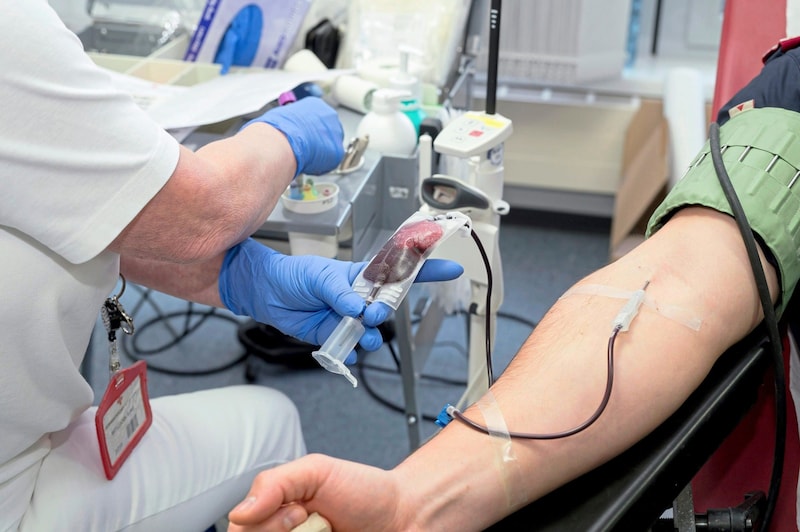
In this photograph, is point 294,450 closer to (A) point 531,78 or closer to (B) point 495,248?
(B) point 495,248

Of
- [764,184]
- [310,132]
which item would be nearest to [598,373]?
[764,184]

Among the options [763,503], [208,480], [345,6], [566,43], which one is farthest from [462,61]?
[763,503]

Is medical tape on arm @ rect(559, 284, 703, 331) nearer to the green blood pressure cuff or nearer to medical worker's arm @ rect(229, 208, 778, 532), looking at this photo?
medical worker's arm @ rect(229, 208, 778, 532)

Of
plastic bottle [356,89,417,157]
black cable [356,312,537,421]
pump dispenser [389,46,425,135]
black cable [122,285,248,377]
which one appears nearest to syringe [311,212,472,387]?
plastic bottle [356,89,417,157]

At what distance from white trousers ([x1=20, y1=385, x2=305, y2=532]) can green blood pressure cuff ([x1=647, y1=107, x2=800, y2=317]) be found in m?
0.68

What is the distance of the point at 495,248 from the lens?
4.47ft

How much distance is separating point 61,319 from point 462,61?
1203 mm

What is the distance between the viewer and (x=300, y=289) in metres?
1.09

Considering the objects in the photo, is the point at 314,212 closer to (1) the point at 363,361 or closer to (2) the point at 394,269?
(2) the point at 394,269

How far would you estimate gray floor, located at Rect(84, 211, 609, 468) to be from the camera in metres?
2.16

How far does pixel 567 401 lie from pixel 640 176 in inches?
78.6

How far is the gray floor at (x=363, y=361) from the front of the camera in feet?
7.10

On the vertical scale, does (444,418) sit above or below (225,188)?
below

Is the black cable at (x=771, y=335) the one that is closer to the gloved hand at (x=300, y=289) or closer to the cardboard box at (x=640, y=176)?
the gloved hand at (x=300, y=289)
